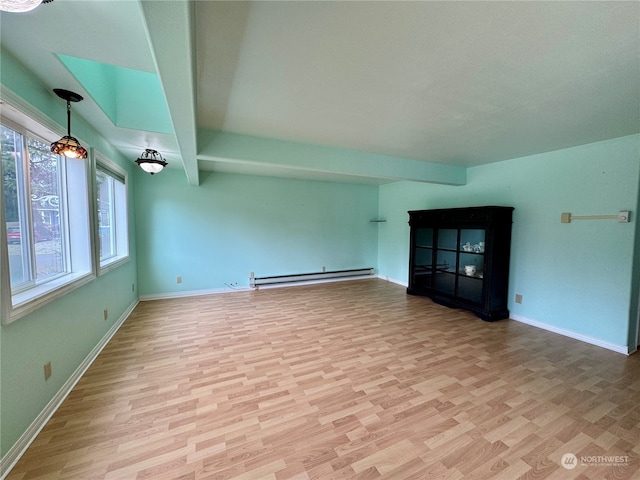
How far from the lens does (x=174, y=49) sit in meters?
1.10

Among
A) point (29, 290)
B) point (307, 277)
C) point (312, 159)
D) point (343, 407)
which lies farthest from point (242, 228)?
point (343, 407)

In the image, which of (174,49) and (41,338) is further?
(41,338)

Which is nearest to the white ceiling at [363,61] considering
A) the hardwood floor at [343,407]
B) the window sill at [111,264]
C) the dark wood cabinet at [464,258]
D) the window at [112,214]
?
the window at [112,214]

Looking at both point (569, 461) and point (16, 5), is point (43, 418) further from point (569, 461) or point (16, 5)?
point (569, 461)

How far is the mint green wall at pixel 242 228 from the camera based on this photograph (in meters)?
4.27

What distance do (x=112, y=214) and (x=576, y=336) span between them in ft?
20.2

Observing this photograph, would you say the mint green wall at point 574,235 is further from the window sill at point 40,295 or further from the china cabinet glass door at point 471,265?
the window sill at point 40,295

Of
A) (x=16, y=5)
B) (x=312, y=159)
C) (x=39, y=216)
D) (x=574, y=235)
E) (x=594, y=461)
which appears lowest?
(x=594, y=461)

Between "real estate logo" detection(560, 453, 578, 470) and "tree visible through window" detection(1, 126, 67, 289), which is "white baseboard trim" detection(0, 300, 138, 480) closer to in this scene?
"tree visible through window" detection(1, 126, 67, 289)

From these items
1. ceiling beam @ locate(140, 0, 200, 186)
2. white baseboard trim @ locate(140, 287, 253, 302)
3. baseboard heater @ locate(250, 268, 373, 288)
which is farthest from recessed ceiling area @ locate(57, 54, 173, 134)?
baseboard heater @ locate(250, 268, 373, 288)

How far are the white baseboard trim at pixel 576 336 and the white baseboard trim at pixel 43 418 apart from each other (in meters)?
4.96

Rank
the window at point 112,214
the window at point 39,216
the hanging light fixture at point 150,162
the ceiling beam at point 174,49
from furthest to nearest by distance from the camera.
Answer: the window at point 112,214 → the hanging light fixture at point 150,162 → the window at point 39,216 → the ceiling beam at point 174,49

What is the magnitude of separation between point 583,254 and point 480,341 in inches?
62.7

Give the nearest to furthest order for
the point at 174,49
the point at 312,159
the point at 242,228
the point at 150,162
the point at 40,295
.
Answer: the point at 174,49 → the point at 40,295 → the point at 150,162 → the point at 312,159 → the point at 242,228
